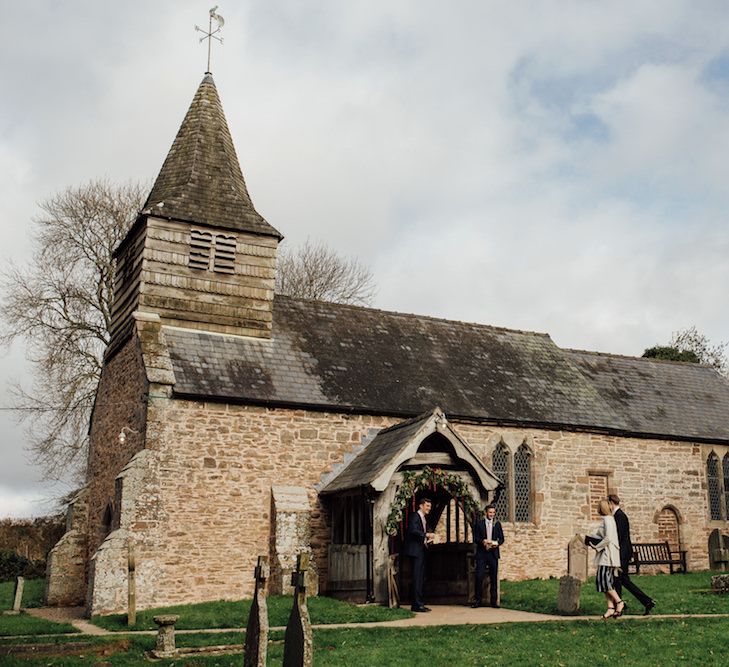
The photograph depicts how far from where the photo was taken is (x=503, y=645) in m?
11.2

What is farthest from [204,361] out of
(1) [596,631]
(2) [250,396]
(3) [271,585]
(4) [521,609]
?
(1) [596,631]

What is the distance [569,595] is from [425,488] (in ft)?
13.5

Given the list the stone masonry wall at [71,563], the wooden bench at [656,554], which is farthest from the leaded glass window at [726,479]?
the stone masonry wall at [71,563]

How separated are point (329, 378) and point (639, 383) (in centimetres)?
1133

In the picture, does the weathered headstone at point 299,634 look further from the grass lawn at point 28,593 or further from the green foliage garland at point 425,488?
the grass lawn at point 28,593

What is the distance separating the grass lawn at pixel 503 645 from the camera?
1017 centimetres

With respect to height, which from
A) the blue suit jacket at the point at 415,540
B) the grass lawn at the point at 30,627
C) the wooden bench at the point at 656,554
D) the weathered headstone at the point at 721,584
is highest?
the blue suit jacket at the point at 415,540

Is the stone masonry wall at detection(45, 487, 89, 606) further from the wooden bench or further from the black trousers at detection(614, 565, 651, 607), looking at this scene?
the wooden bench

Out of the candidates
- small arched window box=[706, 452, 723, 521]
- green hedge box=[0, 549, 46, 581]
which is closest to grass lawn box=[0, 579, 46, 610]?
green hedge box=[0, 549, 46, 581]

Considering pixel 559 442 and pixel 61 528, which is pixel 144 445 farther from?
pixel 61 528

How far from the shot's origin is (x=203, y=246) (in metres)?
21.6

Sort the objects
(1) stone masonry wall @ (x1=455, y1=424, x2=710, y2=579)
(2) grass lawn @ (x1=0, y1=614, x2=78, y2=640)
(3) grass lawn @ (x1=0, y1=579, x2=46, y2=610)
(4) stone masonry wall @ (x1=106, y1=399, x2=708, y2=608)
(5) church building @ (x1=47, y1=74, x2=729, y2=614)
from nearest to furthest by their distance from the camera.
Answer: (2) grass lawn @ (x1=0, y1=614, x2=78, y2=640) → (5) church building @ (x1=47, y1=74, x2=729, y2=614) → (4) stone masonry wall @ (x1=106, y1=399, x2=708, y2=608) → (3) grass lawn @ (x1=0, y1=579, x2=46, y2=610) → (1) stone masonry wall @ (x1=455, y1=424, x2=710, y2=579)

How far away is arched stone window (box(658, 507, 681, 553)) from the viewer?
926 inches

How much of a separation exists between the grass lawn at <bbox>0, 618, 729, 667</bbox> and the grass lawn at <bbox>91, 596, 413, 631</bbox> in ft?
4.71
